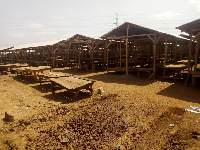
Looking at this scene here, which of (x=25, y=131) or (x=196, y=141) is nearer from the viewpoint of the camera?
(x=196, y=141)

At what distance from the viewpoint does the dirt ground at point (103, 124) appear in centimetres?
342

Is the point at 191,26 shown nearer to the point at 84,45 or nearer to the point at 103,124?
the point at 103,124

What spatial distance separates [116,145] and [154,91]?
4988 millimetres

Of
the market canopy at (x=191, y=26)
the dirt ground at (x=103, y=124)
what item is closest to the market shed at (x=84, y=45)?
the market canopy at (x=191, y=26)

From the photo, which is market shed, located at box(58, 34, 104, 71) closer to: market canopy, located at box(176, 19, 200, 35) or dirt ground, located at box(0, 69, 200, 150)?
market canopy, located at box(176, 19, 200, 35)

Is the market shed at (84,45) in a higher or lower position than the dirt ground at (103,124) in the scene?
higher

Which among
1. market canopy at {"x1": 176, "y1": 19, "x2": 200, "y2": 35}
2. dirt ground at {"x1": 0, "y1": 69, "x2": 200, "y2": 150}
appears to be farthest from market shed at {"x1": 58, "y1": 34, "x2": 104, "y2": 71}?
dirt ground at {"x1": 0, "y1": 69, "x2": 200, "y2": 150}

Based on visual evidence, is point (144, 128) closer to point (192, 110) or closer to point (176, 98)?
point (192, 110)

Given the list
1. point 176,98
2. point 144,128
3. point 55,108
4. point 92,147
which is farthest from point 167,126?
point 55,108

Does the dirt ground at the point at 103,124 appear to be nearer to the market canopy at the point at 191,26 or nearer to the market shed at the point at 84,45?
the market canopy at the point at 191,26

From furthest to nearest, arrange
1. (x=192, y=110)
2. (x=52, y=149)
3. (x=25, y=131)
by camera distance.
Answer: (x=192, y=110)
(x=25, y=131)
(x=52, y=149)

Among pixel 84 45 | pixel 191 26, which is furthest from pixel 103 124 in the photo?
pixel 84 45

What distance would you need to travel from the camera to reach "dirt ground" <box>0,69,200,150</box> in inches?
135

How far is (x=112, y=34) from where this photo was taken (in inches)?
527
